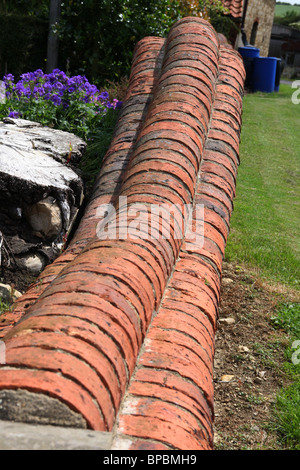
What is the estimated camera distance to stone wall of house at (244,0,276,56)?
18.6m

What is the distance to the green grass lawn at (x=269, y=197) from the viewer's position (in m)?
5.20

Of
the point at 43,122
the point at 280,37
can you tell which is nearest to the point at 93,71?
the point at 43,122

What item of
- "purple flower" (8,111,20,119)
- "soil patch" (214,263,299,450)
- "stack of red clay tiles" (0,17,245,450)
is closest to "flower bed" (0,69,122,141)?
"purple flower" (8,111,20,119)

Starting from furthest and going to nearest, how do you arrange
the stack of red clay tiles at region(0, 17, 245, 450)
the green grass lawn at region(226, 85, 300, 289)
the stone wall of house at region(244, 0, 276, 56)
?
the stone wall of house at region(244, 0, 276, 56)
the green grass lawn at region(226, 85, 300, 289)
the stack of red clay tiles at region(0, 17, 245, 450)

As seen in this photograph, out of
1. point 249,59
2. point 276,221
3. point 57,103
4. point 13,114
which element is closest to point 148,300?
point 13,114

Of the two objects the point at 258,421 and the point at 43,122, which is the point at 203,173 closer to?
the point at 258,421

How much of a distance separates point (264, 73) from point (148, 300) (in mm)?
14498

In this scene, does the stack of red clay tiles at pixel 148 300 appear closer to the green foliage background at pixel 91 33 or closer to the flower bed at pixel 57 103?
the flower bed at pixel 57 103

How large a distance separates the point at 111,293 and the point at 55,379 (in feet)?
1.76

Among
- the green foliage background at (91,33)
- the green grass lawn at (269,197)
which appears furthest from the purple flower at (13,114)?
the green foliage background at (91,33)

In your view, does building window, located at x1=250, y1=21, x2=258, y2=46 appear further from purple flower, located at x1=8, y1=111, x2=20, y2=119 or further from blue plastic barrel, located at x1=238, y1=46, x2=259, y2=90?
purple flower, located at x1=8, y1=111, x2=20, y2=119

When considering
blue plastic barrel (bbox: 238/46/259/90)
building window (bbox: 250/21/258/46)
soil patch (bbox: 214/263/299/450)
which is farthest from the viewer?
building window (bbox: 250/21/258/46)

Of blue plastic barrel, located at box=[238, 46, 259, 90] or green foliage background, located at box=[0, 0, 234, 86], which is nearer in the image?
green foliage background, located at box=[0, 0, 234, 86]

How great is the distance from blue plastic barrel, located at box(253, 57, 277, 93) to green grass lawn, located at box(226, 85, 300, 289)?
6.85 feet
